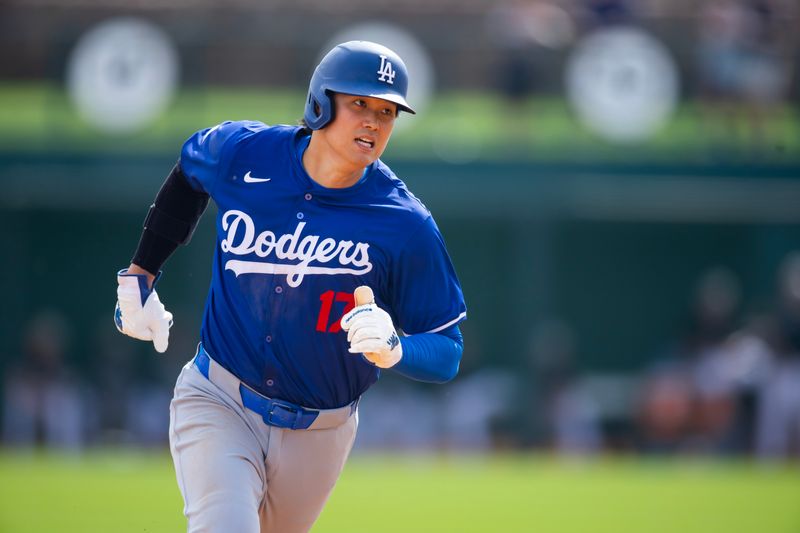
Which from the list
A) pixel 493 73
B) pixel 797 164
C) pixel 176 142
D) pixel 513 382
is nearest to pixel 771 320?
pixel 797 164

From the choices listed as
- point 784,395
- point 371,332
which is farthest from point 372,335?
point 784,395

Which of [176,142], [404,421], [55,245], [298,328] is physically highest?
[298,328]

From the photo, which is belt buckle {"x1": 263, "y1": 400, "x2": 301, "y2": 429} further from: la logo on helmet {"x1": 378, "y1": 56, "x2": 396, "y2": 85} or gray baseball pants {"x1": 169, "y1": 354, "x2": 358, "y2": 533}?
la logo on helmet {"x1": 378, "y1": 56, "x2": 396, "y2": 85}

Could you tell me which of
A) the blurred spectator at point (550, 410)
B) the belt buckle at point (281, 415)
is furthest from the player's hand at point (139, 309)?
the blurred spectator at point (550, 410)

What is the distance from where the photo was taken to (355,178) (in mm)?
4465

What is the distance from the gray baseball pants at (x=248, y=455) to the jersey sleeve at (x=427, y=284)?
0.50 metres

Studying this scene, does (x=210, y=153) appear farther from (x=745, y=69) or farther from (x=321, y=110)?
(x=745, y=69)

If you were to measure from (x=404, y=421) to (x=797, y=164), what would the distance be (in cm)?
579

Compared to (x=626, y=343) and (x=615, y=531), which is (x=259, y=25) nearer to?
(x=626, y=343)

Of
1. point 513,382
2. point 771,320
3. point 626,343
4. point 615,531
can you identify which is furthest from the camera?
point 626,343

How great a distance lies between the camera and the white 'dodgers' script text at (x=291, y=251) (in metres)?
4.33

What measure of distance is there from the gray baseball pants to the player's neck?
78cm

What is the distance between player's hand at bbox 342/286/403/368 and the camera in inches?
154

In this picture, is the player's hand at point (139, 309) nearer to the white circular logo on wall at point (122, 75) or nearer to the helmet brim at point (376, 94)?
the helmet brim at point (376, 94)
